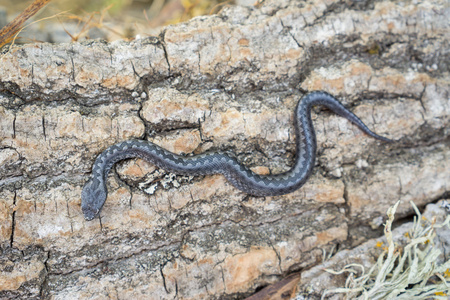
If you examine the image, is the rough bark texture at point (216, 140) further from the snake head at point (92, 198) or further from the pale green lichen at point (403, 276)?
the pale green lichen at point (403, 276)

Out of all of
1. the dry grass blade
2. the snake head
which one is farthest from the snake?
the dry grass blade

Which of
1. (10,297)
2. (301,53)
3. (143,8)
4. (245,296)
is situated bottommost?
(245,296)

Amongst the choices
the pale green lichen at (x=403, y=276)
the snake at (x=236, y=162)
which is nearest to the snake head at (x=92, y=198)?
the snake at (x=236, y=162)

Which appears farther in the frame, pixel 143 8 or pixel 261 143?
pixel 143 8

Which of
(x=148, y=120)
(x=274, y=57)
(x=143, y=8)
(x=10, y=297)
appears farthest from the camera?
(x=143, y=8)

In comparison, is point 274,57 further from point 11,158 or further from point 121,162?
point 11,158

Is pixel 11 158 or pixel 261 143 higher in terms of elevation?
pixel 11 158

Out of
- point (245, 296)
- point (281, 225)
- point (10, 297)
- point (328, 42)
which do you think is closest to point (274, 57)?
point (328, 42)
